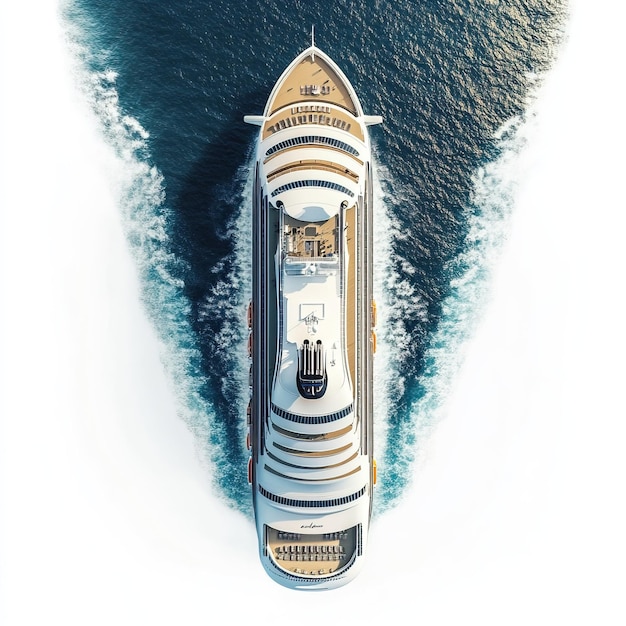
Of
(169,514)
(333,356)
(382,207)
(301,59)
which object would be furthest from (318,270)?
(169,514)

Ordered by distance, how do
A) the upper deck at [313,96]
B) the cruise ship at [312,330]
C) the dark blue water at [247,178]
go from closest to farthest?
the cruise ship at [312,330]
the upper deck at [313,96]
the dark blue water at [247,178]

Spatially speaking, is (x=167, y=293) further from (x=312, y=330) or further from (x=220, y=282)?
(x=312, y=330)

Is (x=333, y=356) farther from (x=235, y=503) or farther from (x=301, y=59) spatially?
(x=301, y=59)

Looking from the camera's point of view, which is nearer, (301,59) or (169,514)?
(301,59)

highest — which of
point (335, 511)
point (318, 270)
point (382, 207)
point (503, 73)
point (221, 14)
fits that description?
point (221, 14)

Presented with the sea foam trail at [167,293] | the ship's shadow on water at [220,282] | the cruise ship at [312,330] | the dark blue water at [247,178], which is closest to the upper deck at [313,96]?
the cruise ship at [312,330]

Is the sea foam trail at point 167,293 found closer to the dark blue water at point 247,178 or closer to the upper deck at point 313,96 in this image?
the dark blue water at point 247,178

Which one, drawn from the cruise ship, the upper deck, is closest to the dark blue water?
the upper deck
